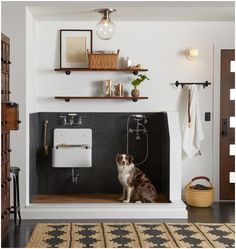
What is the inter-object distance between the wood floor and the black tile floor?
436 mm

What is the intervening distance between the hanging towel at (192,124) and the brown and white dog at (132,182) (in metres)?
0.87

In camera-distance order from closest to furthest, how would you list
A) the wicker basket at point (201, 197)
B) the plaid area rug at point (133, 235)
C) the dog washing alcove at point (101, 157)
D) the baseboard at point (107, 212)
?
the plaid area rug at point (133, 235), the baseboard at point (107, 212), the wicker basket at point (201, 197), the dog washing alcove at point (101, 157)

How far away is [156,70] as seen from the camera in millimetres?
6430

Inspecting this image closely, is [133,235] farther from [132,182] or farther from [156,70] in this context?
[156,70]

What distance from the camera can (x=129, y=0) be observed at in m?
5.29

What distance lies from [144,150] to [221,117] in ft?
3.67

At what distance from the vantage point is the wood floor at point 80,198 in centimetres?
589

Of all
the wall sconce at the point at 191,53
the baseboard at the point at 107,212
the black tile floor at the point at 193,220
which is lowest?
the black tile floor at the point at 193,220

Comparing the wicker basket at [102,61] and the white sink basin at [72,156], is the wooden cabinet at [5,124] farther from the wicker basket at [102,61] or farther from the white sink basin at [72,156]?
the wicker basket at [102,61]

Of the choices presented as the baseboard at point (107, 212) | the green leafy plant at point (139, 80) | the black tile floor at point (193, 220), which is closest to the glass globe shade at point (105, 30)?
the green leafy plant at point (139, 80)

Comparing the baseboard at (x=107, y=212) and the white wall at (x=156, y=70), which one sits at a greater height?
the white wall at (x=156, y=70)

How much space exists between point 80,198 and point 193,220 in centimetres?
149

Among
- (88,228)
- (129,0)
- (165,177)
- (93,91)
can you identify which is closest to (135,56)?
(93,91)

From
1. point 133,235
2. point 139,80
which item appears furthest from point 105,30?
point 133,235
